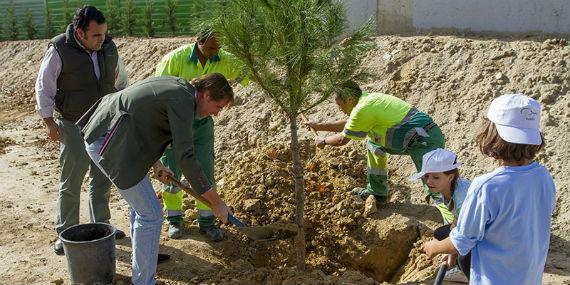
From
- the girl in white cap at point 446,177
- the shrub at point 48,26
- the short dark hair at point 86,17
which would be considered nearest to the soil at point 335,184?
the girl in white cap at point 446,177

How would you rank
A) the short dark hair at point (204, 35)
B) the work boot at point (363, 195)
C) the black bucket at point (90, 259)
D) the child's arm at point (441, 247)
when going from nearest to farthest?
the child's arm at point (441, 247) < the black bucket at point (90, 259) < the short dark hair at point (204, 35) < the work boot at point (363, 195)

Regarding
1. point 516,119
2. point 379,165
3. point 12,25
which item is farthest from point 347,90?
point 12,25

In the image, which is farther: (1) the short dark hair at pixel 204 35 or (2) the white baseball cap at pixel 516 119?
(1) the short dark hair at pixel 204 35

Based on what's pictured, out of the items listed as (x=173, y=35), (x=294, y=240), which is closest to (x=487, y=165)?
(x=294, y=240)

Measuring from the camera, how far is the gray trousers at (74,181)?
4910mm

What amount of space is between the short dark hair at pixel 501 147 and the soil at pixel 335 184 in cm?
217

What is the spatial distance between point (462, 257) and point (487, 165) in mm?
3283

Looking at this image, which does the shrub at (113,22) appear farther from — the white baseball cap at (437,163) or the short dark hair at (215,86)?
the white baseball cap at (437,163)

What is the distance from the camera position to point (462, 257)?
3.10 m

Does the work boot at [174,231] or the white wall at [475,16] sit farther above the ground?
the white wall at [475,16]

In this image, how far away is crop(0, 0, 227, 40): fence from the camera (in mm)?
13398

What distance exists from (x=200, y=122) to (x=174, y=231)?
1.00m

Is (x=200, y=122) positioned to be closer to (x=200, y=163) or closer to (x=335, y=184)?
(x=200, y=163)

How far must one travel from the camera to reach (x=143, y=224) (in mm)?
4000
